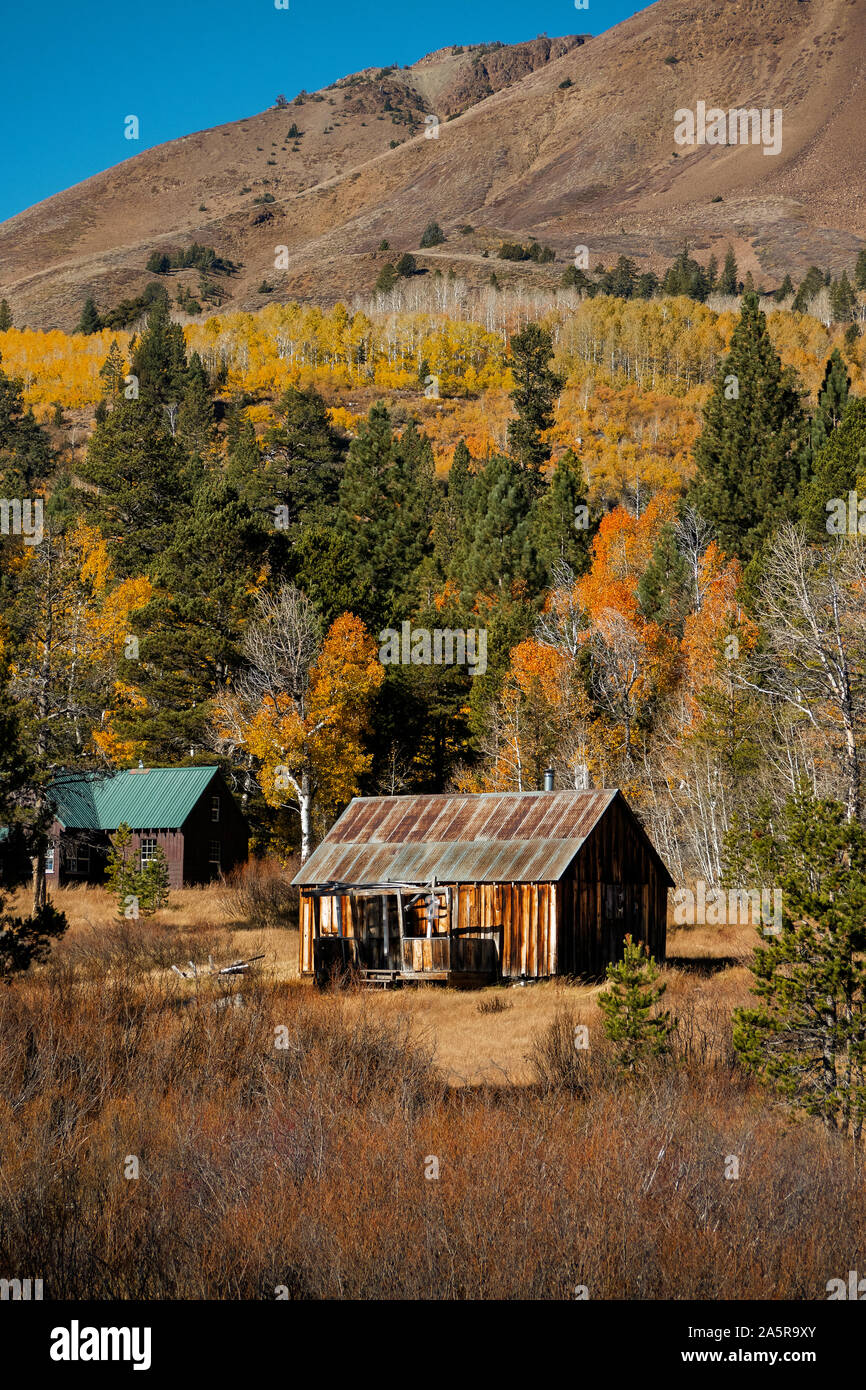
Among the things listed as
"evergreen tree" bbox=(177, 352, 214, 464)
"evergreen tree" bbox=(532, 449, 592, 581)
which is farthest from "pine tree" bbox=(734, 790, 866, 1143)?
"evergreen tree" bbox=(177, 352, 214, 464)

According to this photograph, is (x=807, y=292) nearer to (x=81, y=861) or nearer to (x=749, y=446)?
(x=749, y=446)

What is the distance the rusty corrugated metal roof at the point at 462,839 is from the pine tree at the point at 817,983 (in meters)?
15.4

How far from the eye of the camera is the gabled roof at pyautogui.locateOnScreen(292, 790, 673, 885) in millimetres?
30422

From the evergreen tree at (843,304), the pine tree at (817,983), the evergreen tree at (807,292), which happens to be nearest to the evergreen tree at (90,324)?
the evergreen tree at (807,292)

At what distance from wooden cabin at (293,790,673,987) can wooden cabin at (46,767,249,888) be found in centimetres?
1170

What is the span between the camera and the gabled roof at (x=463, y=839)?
30.4m

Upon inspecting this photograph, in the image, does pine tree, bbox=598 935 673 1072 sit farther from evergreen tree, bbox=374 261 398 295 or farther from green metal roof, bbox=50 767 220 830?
evergreen tree, bbox=374 261 398 295

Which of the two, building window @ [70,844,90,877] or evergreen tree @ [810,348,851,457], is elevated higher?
evergreen tree @ [810,348,851,457]

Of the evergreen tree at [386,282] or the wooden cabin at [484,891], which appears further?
the evergreen tree at [386,282]

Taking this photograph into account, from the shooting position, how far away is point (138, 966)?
2677 centimetres

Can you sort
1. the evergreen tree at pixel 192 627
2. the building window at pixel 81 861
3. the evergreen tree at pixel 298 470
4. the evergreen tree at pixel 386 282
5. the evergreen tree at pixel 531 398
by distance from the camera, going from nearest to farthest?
the building window at pixel 81 861 → the evergreen tree at pixel 192 627 → the evergreen tree at pixel 298 470 → the evergreen tree at pixel 531 398 → the evergreen tree at pixel 386 282

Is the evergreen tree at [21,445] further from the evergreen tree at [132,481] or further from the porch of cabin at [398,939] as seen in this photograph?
the porch of cabin at [398,939]

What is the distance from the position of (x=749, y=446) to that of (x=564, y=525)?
9344mm

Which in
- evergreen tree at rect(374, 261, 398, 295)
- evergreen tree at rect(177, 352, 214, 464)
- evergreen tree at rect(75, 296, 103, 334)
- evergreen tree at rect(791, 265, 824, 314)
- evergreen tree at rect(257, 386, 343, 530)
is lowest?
evergreen tree at rect(257, 386, 343, 530)
